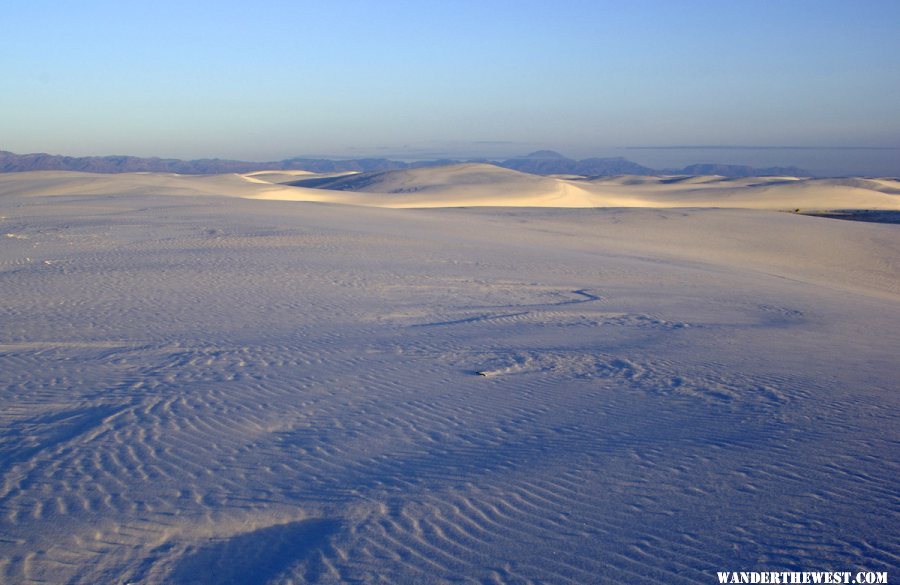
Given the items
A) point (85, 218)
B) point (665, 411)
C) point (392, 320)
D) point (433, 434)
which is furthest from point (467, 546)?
point (85, 218)

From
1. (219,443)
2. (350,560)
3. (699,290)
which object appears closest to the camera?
(350,560)

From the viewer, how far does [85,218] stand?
2352 centimetres

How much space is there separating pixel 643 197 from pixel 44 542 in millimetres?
60721

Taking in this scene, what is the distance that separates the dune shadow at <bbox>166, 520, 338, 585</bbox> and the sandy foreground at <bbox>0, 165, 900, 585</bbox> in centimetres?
2

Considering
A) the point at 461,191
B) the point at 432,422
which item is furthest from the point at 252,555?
the point at 461,191

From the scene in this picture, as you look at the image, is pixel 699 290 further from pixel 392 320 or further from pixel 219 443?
pixel 219 443

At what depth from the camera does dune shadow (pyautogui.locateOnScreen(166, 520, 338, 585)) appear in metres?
4.00

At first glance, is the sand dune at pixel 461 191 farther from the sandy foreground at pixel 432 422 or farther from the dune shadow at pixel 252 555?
the dune shadow at pixel 252 555

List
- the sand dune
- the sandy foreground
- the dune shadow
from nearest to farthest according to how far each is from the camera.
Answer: the dune shadow
the sandy foreground
the sand dune

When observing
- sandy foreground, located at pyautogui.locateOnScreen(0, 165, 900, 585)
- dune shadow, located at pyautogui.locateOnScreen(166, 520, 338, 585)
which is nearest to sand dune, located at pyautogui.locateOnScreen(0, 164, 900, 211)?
sandy foreground, located at pyautogui.locateOnScreen(0, 165, 900, 585)

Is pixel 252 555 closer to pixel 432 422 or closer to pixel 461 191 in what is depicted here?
pixel 432 422

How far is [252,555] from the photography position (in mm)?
4230

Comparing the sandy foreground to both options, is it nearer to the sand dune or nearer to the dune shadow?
the dune shadow

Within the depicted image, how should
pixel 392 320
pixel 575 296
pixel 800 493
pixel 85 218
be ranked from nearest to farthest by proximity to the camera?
1. pixel 800 493
2. pixel 392 320
3. pixel 575 296
4. pixel 85 218
